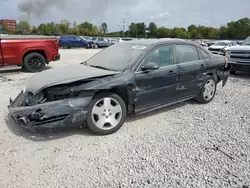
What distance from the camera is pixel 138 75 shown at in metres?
3.86

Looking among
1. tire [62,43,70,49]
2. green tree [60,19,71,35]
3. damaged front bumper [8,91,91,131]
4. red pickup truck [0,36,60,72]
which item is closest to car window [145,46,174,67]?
damaged front bumper [8,91,91,131]

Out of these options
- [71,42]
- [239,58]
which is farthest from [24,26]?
[239,58]

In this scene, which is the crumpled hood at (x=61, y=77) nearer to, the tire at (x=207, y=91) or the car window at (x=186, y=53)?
the car window at (x=186, y=53)

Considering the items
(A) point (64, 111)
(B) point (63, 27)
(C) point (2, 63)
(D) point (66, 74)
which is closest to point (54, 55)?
(C) point (2, 63)

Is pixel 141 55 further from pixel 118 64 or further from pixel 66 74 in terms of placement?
pixel 66 74

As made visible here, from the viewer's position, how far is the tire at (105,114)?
3.51 m

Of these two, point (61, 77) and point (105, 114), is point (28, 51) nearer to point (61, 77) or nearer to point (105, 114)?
point (61, 77)

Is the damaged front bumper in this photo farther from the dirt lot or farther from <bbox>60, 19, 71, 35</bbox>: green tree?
<bbox>60, 19, 71, 35</bbox>: green tree

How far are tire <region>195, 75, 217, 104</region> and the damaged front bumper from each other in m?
2.90

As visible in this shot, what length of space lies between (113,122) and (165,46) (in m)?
1.88

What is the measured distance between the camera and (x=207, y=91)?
17.1ft

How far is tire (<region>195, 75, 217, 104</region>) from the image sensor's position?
5088 mm

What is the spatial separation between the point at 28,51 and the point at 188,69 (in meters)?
6.91

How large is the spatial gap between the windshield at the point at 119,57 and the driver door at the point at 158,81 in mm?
247
